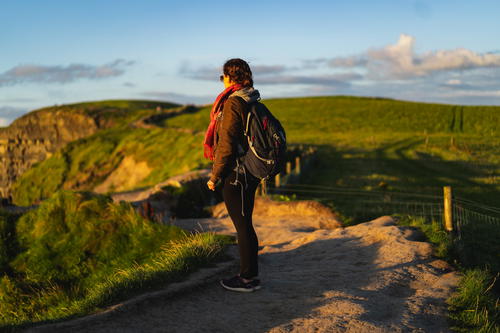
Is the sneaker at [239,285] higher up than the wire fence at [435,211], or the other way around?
the sneaker at [239,285]

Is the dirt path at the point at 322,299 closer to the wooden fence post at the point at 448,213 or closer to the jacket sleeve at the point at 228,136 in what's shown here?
the jacket sleeve at the point at 228,136

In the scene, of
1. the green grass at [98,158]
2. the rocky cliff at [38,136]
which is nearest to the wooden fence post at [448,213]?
the green grass at [98,158]

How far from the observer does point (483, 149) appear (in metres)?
40.4

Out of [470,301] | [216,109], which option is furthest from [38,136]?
[470,301]

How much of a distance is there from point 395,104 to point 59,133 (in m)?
53.1

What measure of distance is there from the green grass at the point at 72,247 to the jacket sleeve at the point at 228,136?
2178mm

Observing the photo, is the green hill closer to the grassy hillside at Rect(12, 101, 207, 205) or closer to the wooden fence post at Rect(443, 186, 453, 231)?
the grassy hillside at Rect(12, 101, 207, 205)

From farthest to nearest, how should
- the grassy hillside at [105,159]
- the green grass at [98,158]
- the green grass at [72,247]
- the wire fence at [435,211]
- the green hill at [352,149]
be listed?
the green grass at [98,158], the grassy hillside at [105,159], the green hill at [352,149], the wire fence at [435,211], the green grass at [72,247]

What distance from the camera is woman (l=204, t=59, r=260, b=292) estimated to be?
222 inches

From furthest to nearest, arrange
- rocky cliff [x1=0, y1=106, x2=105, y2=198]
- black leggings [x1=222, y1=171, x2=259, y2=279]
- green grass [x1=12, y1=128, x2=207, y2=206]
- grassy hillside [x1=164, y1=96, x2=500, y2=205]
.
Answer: rocky cliff [x1=0, y1=106, x2=105, y2=198]
green grass [x1=12, y1=128, x2=207, y2=206]
grassy hillside [x1=164, y1=96, x2=500, y2=205]
black leggings [x1=222, y1=171, x2=259, y2=279]

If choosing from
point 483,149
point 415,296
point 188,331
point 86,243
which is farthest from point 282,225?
point 483,149

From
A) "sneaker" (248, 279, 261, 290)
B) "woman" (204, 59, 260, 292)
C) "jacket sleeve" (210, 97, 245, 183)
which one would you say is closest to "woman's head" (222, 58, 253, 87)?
"woman" (204, 59, 260, 292)

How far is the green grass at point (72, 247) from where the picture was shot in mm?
9062

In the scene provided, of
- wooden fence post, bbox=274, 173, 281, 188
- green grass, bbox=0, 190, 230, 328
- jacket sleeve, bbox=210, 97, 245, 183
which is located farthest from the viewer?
wooden fence post, bbox=274, 173, 281, 188
